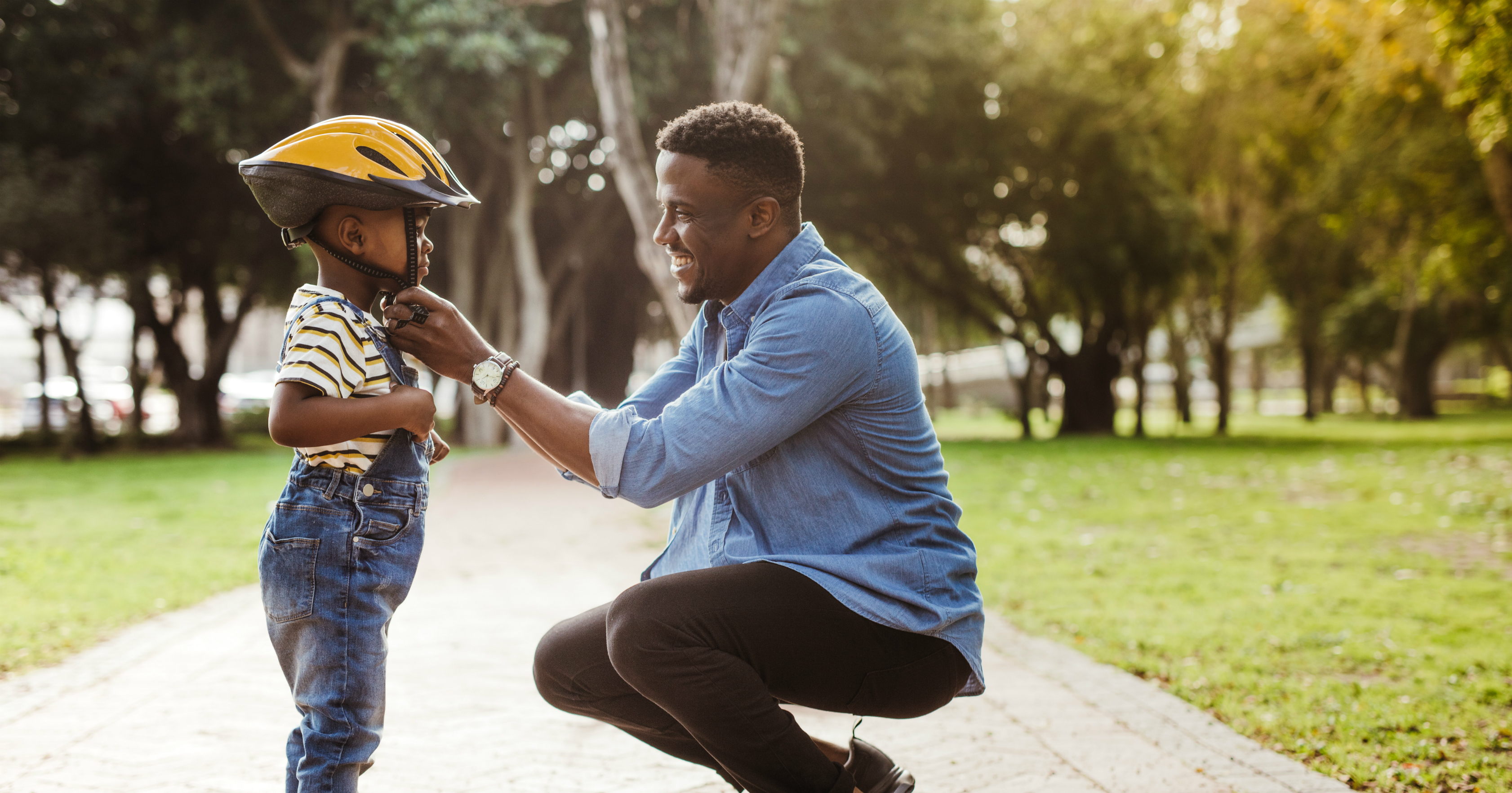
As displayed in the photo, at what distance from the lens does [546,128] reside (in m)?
18.0

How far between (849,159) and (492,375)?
19.3 m

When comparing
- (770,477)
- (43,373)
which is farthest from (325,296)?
(43,373)

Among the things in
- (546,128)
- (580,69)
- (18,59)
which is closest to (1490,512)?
(580,69)

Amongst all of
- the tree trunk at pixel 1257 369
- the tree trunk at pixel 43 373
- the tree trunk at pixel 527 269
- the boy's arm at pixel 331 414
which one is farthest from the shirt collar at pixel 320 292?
the tree trunk at pixel 1257 369

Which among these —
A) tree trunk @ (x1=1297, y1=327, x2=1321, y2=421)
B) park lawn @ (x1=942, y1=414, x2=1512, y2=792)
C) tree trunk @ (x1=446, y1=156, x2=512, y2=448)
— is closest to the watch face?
park lawn @ (x1=942, y1=414, x2=1512, y2=792)

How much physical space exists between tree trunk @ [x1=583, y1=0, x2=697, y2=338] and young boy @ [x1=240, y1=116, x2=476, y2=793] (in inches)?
180

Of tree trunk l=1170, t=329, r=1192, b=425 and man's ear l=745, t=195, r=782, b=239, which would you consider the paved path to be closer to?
man's ear l=745, t=195, r=782, b=239

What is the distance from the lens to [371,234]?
233cm

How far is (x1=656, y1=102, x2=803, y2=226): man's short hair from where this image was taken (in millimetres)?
2307

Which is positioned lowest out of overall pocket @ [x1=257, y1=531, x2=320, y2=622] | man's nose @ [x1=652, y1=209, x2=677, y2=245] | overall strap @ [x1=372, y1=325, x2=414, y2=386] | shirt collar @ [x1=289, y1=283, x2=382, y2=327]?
overall pocket @ [x1=257, y1=531, x2=320, y2=622]

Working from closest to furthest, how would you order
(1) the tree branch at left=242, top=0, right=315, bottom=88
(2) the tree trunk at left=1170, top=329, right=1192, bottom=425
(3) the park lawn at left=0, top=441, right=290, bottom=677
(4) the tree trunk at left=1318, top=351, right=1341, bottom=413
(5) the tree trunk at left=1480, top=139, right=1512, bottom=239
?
(3) the park lawn at left=0, top=441, right=290, bottom=677 < (5) the tree trunk at left=1480, top=139, right=1512, bottom=239 < (1) the tree branch at left=242, top=0, right=315, bottom=88 < (2) the tree trunk at left=1170, top=329, right=1192, bottom=425 < (4) the tree trunk at left=1318, top=351, right=1341, bottom=413

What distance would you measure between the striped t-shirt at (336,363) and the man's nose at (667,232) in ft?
2.18

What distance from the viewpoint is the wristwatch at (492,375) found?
2178 mm

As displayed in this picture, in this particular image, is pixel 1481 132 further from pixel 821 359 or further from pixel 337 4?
pixel 337 4
